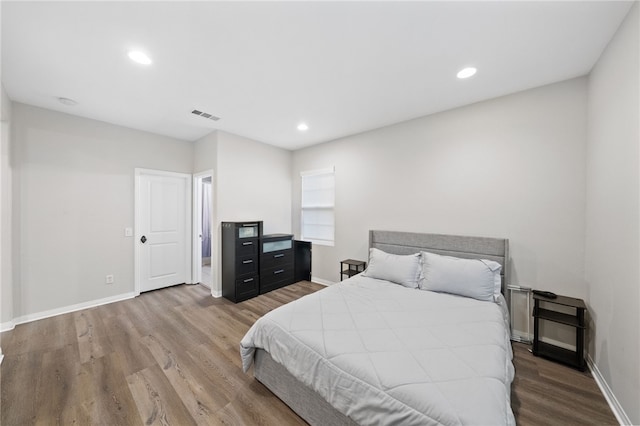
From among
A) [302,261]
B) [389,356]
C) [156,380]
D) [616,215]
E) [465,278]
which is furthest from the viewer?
[302,261]

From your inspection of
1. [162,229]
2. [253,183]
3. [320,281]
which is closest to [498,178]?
[320,281]

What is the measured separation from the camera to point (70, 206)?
321cm

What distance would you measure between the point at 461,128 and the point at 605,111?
3.91ft

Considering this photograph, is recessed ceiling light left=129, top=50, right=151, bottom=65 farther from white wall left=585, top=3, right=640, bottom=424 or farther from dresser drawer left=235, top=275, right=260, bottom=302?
white wall left=585, top=3, right=640, bottom=424

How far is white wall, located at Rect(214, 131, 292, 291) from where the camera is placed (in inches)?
150

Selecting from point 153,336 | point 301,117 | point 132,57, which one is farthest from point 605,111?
point 153,336

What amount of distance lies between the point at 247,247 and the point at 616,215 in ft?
13.2

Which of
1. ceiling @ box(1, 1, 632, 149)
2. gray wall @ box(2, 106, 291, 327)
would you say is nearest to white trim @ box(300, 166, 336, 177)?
gray wall @ box(2, 106, 291, 327)

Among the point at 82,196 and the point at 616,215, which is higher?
the point at 82,196

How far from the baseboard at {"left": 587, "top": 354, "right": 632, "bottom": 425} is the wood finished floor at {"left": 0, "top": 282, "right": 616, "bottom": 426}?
35mm

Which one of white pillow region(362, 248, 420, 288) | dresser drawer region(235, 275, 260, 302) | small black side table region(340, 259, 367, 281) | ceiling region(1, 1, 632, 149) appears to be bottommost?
dresser drawer region(235, 275, 260, 302)

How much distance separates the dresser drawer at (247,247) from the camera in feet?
11.9

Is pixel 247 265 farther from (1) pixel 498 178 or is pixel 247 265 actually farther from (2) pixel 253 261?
(1) pixel 498 178

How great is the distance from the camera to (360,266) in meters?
3.71
